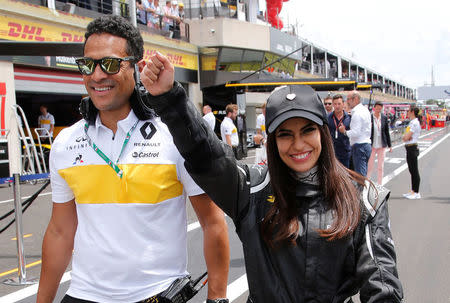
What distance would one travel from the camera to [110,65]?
1991 millimetres

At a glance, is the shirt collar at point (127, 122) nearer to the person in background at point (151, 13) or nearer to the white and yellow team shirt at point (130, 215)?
the white and yellow team shirt at point (130, 215)

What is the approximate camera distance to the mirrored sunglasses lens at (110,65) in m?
1.99

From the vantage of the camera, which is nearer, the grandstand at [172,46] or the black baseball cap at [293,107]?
the black baseball cap at [293,107]

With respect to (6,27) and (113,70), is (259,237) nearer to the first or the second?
(113,70)

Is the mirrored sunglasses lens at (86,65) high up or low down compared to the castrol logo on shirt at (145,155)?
up

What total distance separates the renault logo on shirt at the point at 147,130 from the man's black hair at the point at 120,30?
31 cm

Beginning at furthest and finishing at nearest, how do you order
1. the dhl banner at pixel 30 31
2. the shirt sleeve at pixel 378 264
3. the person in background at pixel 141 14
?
the person in background at pixel 141 14 < the dhl banner at pixel 30 31 < the shirt sleeve at pixel 378 264

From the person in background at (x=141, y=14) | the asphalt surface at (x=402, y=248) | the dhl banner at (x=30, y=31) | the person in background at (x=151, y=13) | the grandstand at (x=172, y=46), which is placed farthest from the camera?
the person in background at (x=151, y=13)

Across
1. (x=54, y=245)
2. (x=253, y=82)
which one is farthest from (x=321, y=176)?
(x=253, y=82)

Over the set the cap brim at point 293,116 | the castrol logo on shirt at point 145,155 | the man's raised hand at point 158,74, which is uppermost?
the man's raised hand at point 158,74

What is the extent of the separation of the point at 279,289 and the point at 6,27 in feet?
45.1

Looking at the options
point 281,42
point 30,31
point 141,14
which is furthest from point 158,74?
point 281,42

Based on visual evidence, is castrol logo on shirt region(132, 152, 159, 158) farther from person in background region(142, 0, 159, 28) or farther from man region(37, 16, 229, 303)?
person in background region(142, 0, 159, 28)

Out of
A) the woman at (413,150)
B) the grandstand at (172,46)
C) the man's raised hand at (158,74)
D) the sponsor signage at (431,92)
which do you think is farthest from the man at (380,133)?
the sponsor signage at (431,92)
